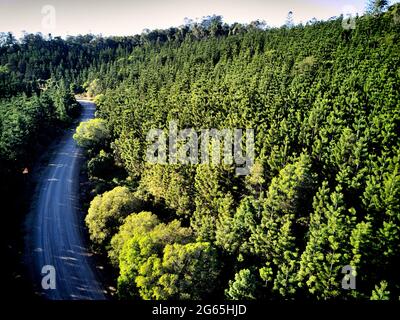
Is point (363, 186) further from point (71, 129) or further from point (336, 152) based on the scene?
point (71, 129)

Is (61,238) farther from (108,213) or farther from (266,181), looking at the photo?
(266,181)

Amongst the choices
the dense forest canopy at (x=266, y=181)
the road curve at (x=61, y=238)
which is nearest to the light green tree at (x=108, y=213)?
the dense forest canopy at (x=266, y=181)

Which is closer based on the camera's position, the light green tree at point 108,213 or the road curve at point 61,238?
the road curve at point 61,238

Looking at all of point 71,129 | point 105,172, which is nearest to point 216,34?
point 71,129

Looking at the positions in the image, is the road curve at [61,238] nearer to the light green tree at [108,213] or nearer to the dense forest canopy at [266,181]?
the light green tree at [108,213]

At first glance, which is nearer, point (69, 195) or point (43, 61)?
point (69, 195)
